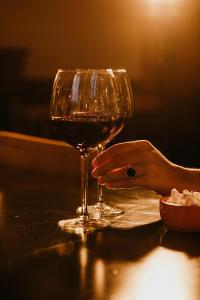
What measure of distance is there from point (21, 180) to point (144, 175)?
39 centimetres

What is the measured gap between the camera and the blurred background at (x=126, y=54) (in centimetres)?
332

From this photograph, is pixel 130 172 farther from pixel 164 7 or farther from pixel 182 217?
pixel 164 7

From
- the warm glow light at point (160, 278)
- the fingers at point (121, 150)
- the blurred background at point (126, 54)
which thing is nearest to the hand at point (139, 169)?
the fingers at point (121, 150)

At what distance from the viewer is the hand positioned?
1079mm

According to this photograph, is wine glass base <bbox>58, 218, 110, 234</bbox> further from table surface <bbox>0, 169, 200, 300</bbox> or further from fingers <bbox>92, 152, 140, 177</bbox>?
fingers <bbox>92, 152, 140, 177</bbox>

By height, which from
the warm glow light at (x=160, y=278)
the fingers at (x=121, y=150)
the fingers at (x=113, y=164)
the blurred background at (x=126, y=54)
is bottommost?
the warm glow light at (x=160, y=278)

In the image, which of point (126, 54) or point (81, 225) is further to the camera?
point (126, 54)

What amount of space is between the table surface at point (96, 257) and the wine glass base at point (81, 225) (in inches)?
0.5

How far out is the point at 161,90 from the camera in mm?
3334

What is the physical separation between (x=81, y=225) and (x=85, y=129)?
0.49 ft

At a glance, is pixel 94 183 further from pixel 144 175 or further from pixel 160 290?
pixel 160 290

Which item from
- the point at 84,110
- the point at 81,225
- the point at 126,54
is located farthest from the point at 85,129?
the point at 126,54

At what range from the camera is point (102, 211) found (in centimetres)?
101

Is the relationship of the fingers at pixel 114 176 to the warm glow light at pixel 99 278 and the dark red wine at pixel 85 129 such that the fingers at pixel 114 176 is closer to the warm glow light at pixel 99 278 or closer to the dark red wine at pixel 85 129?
the dark red wine at pixel 85 129
